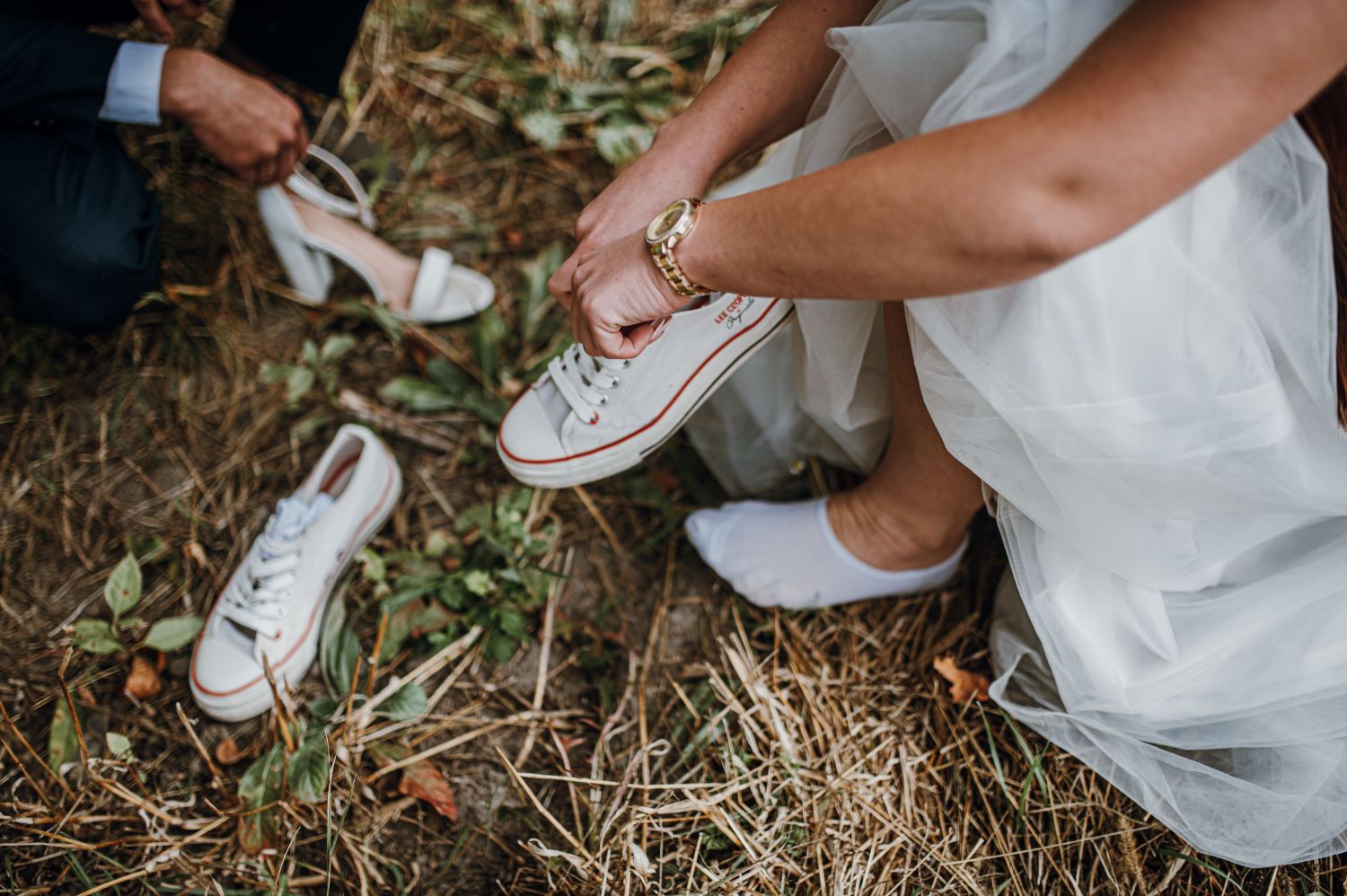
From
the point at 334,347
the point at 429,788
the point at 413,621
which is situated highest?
the point at 334,347

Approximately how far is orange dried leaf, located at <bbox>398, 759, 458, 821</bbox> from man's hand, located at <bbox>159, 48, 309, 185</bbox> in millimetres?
1025

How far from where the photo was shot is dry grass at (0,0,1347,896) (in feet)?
3.74

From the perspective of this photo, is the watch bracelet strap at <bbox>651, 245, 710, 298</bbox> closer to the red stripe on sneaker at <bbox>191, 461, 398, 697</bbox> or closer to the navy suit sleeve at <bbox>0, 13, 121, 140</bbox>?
the red stripe on sneaker at <bbox>191, 461, 398, 697</bbox>

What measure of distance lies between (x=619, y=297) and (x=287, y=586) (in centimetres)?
76

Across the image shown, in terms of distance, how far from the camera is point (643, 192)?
1.05 m

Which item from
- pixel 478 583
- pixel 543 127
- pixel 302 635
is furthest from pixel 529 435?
pixel 543 127

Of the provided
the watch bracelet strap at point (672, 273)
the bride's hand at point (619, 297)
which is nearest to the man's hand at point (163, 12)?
the bride's hand at point (619, 297)

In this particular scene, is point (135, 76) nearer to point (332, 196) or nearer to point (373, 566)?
point (332, 196)

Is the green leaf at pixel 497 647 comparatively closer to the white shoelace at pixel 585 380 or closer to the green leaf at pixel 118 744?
the white shoelace at pixel 585 380

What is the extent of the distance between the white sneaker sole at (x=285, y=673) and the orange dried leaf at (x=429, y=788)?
9.0 inches

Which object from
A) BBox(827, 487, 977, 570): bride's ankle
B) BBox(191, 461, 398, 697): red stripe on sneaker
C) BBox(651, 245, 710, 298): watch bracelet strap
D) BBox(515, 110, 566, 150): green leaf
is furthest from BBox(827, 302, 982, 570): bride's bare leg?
BBox(515, 110, 566, 150): green leaf

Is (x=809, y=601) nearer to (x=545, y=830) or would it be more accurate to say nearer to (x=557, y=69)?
(x=545, y=830)

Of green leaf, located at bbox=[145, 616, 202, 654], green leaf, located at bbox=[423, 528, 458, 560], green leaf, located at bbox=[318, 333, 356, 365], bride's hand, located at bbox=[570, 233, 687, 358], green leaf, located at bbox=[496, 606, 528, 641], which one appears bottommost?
green leaf, located at bbox=[145, 616, 202, 654]

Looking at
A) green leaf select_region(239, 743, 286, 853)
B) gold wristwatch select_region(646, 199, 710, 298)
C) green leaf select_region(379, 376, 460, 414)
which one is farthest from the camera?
green leaf select_region(379, 376, 460, 414)
